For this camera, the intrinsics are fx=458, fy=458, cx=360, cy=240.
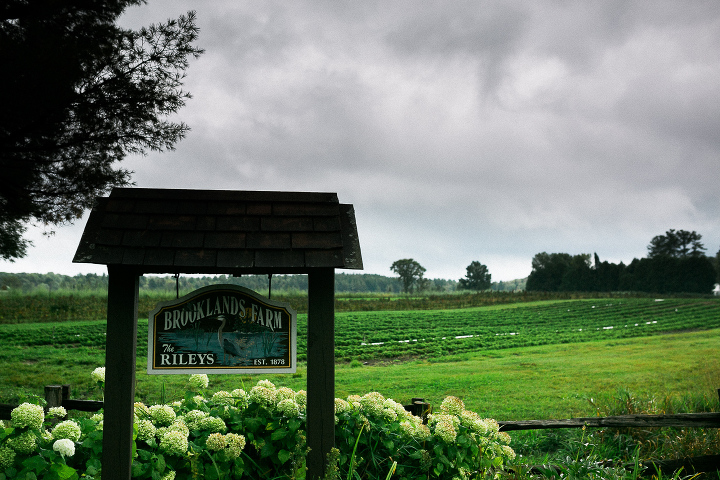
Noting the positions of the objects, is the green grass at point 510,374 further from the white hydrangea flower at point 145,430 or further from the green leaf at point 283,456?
→ the green leaf at point 283,456

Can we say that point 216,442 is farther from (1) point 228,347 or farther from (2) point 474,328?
(2) point 474,328

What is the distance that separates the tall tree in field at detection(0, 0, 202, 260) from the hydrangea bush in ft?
21.5

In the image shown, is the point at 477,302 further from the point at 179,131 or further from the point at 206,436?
the point at 206,436

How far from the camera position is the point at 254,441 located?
397 centimetres

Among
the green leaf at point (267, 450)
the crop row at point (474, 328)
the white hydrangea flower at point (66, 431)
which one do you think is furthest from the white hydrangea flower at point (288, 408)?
the crop row at point (474, 328)

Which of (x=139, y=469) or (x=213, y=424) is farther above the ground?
(x=213, y=424)

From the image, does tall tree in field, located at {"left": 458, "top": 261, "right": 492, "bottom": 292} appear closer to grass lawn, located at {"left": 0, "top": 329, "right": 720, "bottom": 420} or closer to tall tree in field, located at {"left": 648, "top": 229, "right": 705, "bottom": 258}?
tall tree in field, located at {"left": 648, "top": 229, "right": 705, "bottom": 258}

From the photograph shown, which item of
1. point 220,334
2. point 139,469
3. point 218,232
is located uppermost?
point 218,232

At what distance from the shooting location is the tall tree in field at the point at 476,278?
9469cm

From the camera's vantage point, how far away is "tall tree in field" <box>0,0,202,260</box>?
8.18 meters

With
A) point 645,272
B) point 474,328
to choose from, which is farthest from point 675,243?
point 474,328

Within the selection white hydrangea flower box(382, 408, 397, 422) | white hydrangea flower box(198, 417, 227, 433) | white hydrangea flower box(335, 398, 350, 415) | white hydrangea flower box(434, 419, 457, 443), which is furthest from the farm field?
white hydrangea flower box(434, 419, 457, 443)

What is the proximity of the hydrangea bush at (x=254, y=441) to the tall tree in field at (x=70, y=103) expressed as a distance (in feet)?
21.5

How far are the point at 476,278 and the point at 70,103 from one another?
304 feet
